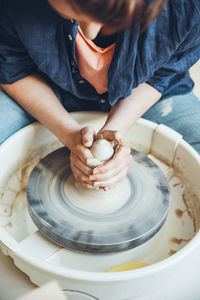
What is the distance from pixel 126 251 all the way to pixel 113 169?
0.98 ft

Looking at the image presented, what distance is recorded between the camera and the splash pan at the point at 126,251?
0.91 metres

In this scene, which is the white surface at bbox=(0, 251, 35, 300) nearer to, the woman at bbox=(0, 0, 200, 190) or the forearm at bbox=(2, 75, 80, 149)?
the woman at bbox=(0, 0, 200, 190)

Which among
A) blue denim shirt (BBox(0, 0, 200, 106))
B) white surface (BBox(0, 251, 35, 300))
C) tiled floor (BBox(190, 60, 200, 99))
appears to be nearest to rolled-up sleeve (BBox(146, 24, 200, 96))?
blue denim shirt (BBox(0, 0, 200, 106))

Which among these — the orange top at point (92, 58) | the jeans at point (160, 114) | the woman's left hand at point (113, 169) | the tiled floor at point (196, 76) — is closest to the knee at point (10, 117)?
the jeans at point (160, 114)

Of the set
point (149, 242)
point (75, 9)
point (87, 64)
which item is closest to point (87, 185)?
point (149, 242)

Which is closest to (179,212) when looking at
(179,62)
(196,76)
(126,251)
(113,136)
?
(126,251)

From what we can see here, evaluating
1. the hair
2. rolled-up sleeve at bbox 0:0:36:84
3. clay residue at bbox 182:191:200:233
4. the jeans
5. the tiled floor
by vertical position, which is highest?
the hair

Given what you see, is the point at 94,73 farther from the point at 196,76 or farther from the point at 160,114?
the point at 196,76

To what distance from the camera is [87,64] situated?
130cm

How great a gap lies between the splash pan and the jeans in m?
0.07

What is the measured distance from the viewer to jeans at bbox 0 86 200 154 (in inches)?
56.3

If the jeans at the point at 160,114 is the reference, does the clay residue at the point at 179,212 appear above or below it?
below

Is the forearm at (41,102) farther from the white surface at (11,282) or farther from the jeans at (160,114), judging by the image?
the white surface at (11,282)

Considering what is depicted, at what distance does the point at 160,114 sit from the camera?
1.58 meters
